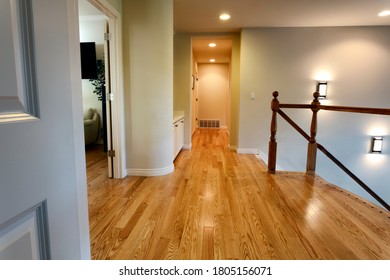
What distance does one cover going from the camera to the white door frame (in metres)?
2.84

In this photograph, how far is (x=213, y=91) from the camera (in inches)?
357

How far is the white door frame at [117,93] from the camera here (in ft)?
9.33

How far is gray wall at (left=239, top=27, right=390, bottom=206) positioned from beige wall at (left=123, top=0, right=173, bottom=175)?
1.92m

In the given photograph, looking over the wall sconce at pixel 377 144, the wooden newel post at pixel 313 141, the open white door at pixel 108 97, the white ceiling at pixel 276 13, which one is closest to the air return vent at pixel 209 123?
the white ceiling at pixel 276 13

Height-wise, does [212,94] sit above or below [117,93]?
above

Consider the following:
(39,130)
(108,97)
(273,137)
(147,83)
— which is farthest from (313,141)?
(39,130)

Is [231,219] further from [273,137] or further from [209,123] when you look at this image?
[209,123]

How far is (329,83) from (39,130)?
500 centimetres

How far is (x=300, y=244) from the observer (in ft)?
5.69

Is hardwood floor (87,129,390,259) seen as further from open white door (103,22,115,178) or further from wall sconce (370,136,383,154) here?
wall sconce (370,136,383,154)
